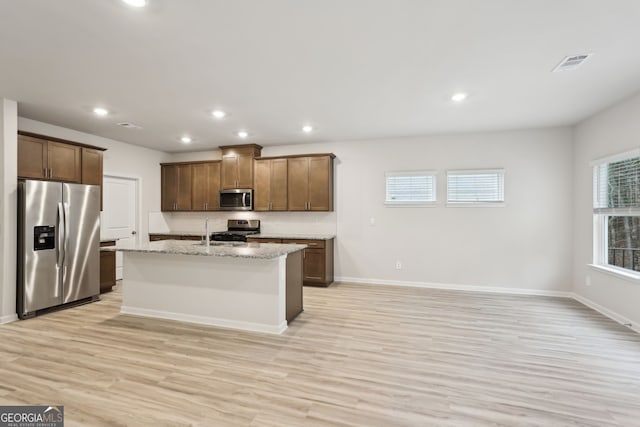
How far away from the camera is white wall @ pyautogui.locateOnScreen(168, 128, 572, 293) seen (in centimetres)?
481

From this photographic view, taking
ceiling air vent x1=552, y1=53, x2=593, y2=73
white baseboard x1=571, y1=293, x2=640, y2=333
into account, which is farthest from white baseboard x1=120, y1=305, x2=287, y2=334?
white baseboard x1=571, y1=293, x2=640, y2=333

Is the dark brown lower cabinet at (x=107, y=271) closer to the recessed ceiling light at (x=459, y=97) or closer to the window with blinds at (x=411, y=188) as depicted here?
the window with blinds at (x=411, y=188)

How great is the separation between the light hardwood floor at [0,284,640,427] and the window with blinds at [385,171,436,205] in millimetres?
2134

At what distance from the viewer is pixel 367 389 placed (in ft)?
7.47

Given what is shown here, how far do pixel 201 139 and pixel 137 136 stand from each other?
3.50 feet

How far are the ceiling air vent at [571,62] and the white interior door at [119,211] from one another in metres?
6.66

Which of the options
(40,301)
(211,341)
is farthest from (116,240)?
(211,341)

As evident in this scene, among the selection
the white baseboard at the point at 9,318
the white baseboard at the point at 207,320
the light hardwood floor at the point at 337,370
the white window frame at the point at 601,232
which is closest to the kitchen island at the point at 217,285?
the white baseboard at the point at 207,320

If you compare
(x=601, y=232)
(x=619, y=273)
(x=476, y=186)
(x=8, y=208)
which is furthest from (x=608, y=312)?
(x=8, y=208)

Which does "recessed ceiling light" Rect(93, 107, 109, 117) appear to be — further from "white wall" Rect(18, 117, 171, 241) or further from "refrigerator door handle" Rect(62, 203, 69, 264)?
"refrigerator door handle" Rect(62, 203, 69, 264)

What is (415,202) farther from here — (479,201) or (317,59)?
(317,59)

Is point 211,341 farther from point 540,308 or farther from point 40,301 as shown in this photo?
point 540,308

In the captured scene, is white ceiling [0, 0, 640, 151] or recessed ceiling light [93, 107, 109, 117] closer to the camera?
white ceiling [0, 0, 640, 151]

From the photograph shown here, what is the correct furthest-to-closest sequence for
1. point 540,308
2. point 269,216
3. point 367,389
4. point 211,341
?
point 269,216, point 540,308, point 211,341, point 367,389
